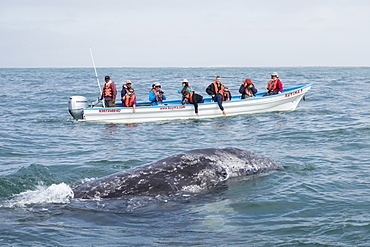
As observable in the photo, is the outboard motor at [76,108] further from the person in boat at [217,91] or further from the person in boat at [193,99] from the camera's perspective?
the person in boat at [217,91]

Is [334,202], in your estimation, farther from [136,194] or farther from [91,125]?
[91,125]

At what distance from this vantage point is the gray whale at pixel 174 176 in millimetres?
7530

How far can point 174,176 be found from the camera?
7840 millimetres

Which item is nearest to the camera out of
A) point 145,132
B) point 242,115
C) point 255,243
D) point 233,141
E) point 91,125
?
point 255,243

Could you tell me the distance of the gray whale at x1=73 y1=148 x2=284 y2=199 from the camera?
7530mm

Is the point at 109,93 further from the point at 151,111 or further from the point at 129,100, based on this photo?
the point at 151,111

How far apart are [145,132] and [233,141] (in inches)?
171

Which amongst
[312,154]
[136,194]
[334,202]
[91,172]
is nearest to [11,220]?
[136,194]

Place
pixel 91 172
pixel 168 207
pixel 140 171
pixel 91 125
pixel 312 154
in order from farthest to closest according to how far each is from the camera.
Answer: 1. pixel 91 125
2. pixel 312 154
3. pixel 91 172
4. pixel 140 171
5. pixel 168 207

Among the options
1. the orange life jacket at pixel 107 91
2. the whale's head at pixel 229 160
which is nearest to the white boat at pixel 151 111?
the orange life jacket at pixel 107 91

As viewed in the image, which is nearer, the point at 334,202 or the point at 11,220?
the point at 11,220

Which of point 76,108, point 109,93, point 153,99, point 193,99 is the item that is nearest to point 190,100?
point 193,99

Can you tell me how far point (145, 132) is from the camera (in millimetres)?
18359

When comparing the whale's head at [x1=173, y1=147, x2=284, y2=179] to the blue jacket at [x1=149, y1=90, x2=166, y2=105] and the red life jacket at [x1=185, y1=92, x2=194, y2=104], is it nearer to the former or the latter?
the red life jacket at [x1=185, y1=92, x2=194, y2=104]
